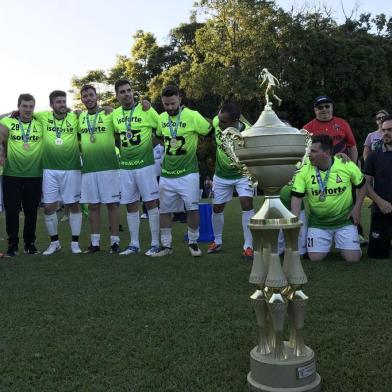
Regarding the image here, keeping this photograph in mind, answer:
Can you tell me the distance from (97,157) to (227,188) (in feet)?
6.37

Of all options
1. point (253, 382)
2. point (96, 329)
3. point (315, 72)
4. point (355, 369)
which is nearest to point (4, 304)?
point (96, 329)

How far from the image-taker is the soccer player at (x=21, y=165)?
7113 millimetres

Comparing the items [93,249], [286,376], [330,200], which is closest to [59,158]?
[93,249]

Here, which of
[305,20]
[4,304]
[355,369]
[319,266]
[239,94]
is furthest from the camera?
[305,20]

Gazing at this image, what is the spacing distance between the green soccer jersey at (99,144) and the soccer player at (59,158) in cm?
26

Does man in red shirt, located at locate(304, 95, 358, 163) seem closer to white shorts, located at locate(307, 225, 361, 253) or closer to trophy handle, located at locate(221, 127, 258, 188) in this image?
white shorts, located at locate(307, 225, 361, 253)

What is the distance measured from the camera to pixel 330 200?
5.96 meters

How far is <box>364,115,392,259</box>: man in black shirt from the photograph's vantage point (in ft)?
19.5

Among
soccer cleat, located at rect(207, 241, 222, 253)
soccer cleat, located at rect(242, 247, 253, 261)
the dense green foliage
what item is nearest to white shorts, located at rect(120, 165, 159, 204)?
soccer cleat, located at rect(207, 241, 222, 253)

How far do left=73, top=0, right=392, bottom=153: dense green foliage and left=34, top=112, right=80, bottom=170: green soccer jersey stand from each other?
74.6ft

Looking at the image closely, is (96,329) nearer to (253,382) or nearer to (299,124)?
(253,382)

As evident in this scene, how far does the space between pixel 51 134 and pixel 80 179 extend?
0.78m

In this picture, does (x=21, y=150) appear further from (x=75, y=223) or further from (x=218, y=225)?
(x=218, y=225)

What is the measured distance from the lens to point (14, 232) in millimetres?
7254
